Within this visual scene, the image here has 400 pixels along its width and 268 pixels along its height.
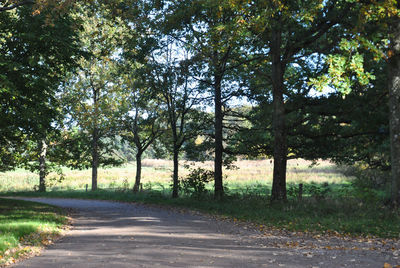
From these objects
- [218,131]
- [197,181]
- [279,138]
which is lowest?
[197,181]

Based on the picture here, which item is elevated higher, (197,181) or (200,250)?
(197,181)

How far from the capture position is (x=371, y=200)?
47.9 feet

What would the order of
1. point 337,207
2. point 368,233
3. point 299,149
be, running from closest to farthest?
point 368,233
point 337,207
point 299,149

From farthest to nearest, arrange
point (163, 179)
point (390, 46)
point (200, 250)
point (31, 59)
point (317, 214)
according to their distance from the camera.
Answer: point (163, 179) → point (317, 214) → point (31, 59) → point (390, 46) → point (200, 250)

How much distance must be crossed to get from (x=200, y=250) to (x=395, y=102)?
29.6ft

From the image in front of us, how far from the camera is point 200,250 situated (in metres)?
7.98

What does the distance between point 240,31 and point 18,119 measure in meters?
10.5

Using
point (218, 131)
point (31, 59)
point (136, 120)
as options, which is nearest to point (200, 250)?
point (31, 59)

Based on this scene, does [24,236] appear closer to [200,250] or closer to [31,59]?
[200,250]

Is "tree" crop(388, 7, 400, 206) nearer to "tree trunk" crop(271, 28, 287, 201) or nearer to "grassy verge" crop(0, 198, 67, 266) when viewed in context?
"tree trunk" crop(271, 28, 287, 201)

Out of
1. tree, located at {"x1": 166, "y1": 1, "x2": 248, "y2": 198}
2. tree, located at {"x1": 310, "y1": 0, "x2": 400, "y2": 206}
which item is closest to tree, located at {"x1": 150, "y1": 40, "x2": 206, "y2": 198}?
tree, located at {"x1": 166, "y1": 1, "x2": 248, "y2": 198}

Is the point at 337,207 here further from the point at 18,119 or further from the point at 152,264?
the point at 18,119

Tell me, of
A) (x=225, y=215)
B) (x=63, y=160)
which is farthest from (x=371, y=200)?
(x=63, y=160)

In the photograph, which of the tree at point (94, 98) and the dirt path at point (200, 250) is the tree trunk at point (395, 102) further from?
the tree at point (94, 98)
